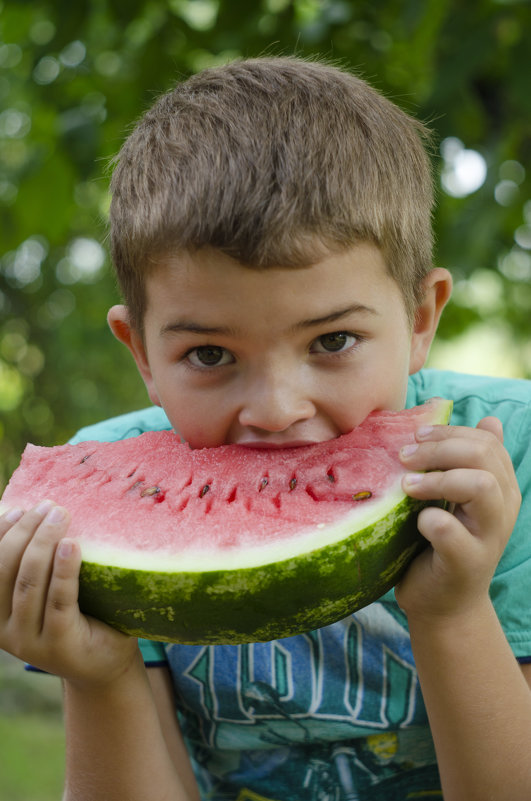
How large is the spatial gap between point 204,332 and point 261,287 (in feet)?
0.49

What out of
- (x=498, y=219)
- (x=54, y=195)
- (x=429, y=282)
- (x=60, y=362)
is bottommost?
(x=429, y=282)

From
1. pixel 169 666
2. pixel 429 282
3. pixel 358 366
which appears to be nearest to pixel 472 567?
pixel 358 366

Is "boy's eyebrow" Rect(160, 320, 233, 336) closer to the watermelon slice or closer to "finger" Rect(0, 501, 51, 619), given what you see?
the watermelon slice

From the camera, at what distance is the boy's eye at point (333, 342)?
160 cm

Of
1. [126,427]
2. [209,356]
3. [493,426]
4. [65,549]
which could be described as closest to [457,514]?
[493,426]

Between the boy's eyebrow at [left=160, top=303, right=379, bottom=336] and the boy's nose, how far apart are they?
0.10m

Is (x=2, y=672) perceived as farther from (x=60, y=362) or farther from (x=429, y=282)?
(x=429, y=282)

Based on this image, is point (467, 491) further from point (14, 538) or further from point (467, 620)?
point (14, 538)

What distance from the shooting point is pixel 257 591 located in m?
1.32

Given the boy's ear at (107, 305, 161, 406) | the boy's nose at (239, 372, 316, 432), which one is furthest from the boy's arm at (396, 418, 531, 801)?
the boy's ear at (107, 305, 161, 406)

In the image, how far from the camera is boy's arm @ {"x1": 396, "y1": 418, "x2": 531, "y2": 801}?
1.38m

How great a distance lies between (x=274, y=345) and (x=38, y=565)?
0.55 metres

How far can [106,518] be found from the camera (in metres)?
1.48

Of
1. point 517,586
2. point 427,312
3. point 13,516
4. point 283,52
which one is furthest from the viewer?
point 283,52
